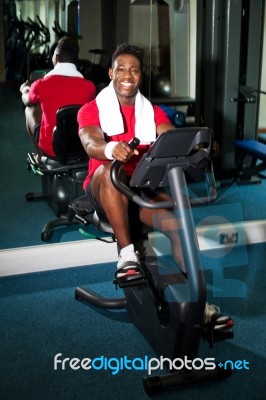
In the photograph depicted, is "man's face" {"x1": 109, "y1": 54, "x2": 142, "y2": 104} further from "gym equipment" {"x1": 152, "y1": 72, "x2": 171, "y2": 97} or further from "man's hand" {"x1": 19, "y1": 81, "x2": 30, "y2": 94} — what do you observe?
"gym equipment" {"x1": 152, "y1": 72, "x2": 171, "y2": 97}

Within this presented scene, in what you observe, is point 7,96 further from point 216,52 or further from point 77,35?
point 216,52

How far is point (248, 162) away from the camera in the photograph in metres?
4.66

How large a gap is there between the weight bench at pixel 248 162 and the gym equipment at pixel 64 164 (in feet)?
5.10

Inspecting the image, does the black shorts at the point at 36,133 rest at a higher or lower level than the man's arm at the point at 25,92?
lower

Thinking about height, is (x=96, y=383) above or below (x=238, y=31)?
below

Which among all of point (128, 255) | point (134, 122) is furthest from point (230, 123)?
point (128, 255)

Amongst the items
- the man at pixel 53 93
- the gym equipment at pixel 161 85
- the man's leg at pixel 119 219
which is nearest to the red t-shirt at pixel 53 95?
the man at pixel 53 93

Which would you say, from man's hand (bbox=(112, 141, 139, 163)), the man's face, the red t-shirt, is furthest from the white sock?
the red t-shirt

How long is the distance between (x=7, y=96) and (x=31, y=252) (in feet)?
2.90

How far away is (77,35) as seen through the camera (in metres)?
2.97

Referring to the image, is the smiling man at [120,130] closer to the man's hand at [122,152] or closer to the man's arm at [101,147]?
the man's arm at [101,147]

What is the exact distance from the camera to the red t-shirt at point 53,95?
3123 millimetres

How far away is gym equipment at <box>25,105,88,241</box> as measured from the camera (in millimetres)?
3225

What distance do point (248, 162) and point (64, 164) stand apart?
1.89 m
